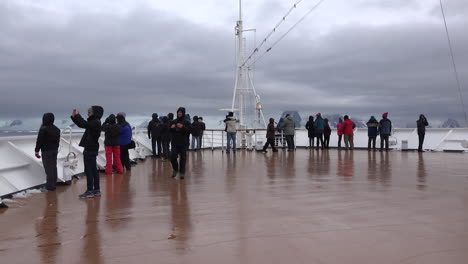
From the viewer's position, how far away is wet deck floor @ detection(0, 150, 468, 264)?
3201mm

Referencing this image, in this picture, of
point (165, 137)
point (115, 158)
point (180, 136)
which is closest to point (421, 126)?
point (165, 137)

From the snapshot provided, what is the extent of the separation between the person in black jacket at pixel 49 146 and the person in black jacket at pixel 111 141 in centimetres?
202

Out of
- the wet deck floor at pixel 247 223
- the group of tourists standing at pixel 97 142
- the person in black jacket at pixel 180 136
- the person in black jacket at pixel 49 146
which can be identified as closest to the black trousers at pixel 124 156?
the group of tourists standing at pixel 97 142

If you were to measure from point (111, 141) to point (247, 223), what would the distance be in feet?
18.7

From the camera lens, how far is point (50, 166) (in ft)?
22.0

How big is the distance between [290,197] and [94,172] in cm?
324

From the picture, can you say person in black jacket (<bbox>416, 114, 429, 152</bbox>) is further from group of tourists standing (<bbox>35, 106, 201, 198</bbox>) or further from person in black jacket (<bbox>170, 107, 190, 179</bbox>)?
person in black jacket (<bbox>170, 107, 190, 179</bbox>)

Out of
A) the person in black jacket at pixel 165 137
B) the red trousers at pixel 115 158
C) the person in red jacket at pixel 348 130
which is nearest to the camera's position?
the red trousers at pixel 115 158

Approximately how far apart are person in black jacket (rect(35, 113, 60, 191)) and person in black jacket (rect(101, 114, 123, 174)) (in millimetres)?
2020

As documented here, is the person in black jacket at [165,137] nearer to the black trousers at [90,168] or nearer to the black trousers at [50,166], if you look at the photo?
the black trousers at [50,166]

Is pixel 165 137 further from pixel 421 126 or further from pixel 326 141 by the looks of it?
pixel 421 126

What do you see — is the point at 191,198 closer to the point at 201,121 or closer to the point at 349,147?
the point at 201,121

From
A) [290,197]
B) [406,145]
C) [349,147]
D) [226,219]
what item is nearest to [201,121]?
[349,147]

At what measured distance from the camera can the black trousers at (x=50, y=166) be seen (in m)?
6.66
